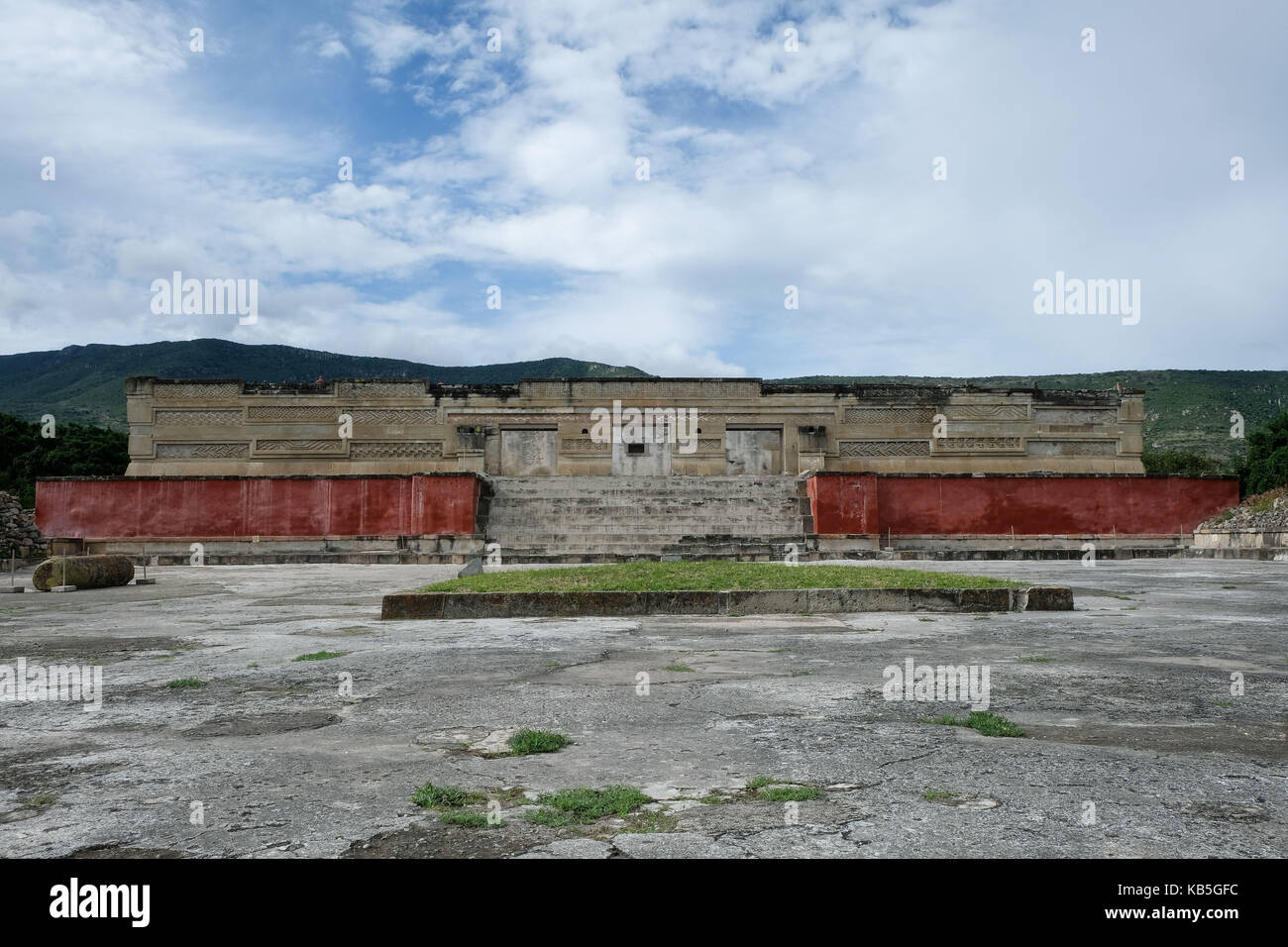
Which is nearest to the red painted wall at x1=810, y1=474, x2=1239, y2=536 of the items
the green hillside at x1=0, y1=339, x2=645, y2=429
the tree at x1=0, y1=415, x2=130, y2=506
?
the tree at x1=0, y1=415, x2=130, y2=506

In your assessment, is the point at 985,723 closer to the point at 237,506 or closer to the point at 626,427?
Result: the point at 237,506

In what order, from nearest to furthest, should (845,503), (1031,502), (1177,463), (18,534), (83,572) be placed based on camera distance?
(83,572) → (845,503) → (18,534) → (1031,502) → (1177,463)

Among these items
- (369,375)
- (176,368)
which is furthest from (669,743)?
(176,368)

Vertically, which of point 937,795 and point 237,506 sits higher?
point 237,506

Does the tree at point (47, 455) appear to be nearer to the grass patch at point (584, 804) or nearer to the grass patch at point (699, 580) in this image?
the grass patch at point (699, 580)

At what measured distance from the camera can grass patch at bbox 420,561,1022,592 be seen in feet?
31.5

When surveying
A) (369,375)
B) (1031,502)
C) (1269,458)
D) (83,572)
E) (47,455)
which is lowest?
(83,572)

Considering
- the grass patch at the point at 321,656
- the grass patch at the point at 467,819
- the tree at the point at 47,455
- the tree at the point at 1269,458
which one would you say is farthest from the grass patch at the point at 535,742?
the tree at the point at 47,455

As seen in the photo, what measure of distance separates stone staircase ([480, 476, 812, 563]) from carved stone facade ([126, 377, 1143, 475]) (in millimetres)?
6253

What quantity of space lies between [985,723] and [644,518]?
1976 centimetres

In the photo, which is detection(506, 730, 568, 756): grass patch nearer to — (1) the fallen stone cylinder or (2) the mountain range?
(1) the fallen stone cylinder

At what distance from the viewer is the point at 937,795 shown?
9.78ft

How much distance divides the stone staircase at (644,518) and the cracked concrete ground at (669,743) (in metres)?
12.6
